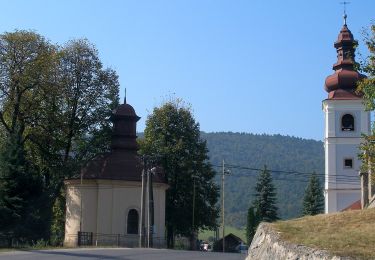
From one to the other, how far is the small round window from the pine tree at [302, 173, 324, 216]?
36.0 ft

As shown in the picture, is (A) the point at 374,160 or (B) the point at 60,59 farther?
(B) the point at 60,59

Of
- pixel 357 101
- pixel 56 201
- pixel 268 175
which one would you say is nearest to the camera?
pixel 56 201

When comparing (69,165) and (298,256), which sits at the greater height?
(69,165)

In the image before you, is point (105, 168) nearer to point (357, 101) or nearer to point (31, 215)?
point (31, 215)

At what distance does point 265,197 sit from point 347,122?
11339 millimetres

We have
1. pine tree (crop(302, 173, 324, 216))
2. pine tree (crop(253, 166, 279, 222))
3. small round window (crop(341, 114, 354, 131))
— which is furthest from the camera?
pine tree (crop(302, 173, 324, 216))

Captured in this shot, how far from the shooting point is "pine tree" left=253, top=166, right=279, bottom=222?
63.2 meters

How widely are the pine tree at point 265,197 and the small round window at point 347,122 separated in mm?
9498

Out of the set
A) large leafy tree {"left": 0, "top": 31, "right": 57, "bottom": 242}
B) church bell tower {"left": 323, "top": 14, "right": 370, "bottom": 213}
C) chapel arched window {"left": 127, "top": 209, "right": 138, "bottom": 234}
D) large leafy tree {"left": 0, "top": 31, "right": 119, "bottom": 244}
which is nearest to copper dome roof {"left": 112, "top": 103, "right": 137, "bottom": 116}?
large leafy tree {"left": 0, "top": 31, "right": 119, "bottom": 244}

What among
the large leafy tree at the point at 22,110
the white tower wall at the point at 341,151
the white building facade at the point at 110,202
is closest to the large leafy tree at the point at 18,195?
the large leafy tree at the point at 22,110

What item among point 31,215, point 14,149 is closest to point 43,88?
point 14,149

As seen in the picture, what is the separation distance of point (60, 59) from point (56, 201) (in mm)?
9946

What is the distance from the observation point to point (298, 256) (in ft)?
47.5

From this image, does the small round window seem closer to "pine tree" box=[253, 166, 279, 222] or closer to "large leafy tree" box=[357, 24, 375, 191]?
"pine tree" box=[253, 166, 279, 222]
